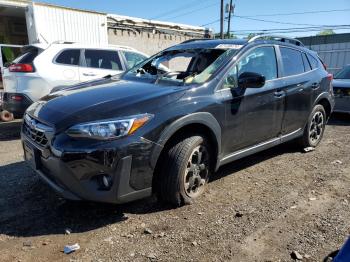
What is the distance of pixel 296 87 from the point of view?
4914 millimetres

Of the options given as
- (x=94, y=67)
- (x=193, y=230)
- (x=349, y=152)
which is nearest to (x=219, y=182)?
(x=193, y=230)

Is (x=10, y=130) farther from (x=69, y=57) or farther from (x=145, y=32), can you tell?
(x=145, y=32)

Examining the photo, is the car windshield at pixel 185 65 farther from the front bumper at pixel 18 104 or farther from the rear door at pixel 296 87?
the front bumper at pixel 18 104

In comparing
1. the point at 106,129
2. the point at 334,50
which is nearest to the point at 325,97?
the point at 106,129

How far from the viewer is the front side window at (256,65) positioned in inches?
156

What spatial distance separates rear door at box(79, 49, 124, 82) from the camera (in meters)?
7.52

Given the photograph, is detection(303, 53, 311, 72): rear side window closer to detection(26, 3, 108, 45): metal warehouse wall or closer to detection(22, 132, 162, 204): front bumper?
detection(22, 132, 162, 204): front bumper

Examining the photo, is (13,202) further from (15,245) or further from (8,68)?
(8,68)

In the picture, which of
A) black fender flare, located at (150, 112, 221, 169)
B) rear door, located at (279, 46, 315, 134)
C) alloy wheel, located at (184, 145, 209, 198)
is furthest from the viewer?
rear door, located at (279, 46, 315, 134)

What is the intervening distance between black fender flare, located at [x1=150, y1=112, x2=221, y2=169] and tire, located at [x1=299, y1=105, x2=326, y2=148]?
2.33 metres

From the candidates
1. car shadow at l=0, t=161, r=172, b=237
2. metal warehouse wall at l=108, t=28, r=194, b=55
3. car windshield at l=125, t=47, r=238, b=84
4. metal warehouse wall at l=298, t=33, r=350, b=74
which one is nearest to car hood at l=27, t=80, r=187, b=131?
car windshield at l=125, t=47, r=238, b=84

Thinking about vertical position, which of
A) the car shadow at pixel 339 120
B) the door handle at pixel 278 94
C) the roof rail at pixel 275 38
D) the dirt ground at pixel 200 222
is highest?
the roof rail at pixel 275 38

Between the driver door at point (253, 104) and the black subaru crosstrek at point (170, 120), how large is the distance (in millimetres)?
12

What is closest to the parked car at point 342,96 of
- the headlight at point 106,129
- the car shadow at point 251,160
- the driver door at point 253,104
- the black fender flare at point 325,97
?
the black fender flare at point 325,97
